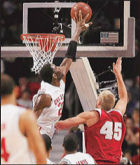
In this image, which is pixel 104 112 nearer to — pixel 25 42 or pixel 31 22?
pixel 25 42

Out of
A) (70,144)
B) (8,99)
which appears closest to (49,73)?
(70,144)

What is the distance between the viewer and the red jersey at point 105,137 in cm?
449

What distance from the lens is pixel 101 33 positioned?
6.50 meters

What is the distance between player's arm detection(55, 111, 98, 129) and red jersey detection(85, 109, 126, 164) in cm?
8

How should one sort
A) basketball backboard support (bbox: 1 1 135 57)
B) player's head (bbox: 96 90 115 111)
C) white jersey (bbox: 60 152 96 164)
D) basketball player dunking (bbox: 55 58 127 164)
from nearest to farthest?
1. white jersey (bbox: 60 152 96 164)
2. basketball player dunking (bbox: 55 58 127 164)
3. player's head (bbox: 96 90 115 111)
4. basketball backboard support (bbox: 1 1 135 57)

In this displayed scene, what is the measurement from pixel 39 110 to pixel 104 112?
0.81 m

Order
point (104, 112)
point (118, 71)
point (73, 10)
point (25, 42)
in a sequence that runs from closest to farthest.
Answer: point (104, 112), point (118, 71), point (73, 10), point (25, 42)

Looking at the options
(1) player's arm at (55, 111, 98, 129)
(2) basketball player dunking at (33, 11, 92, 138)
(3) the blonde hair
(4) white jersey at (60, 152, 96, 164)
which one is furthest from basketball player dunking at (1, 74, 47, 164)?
(2) basketball player dunking at (33, 11, 92, 138)

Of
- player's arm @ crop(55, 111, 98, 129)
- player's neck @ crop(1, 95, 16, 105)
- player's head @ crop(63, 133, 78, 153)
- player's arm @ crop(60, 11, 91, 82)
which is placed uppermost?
player's arm @ crop(60, 11, 91, 82)

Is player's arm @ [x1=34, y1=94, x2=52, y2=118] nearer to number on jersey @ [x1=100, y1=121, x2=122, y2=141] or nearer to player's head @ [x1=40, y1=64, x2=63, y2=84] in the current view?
player's head @ [x1=40, y1=64, x2=63, y2=84]

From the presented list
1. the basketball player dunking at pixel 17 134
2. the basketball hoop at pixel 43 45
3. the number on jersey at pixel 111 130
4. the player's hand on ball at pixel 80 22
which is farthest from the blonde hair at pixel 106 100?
the basketball hoop at pixel 43 45

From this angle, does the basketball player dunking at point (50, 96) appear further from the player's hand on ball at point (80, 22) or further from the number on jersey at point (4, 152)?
the number on jersey at point (4, 152)

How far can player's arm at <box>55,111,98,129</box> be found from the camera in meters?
4.24

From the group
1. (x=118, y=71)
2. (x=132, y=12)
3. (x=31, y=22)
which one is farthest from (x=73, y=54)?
(x=132, y=12)
